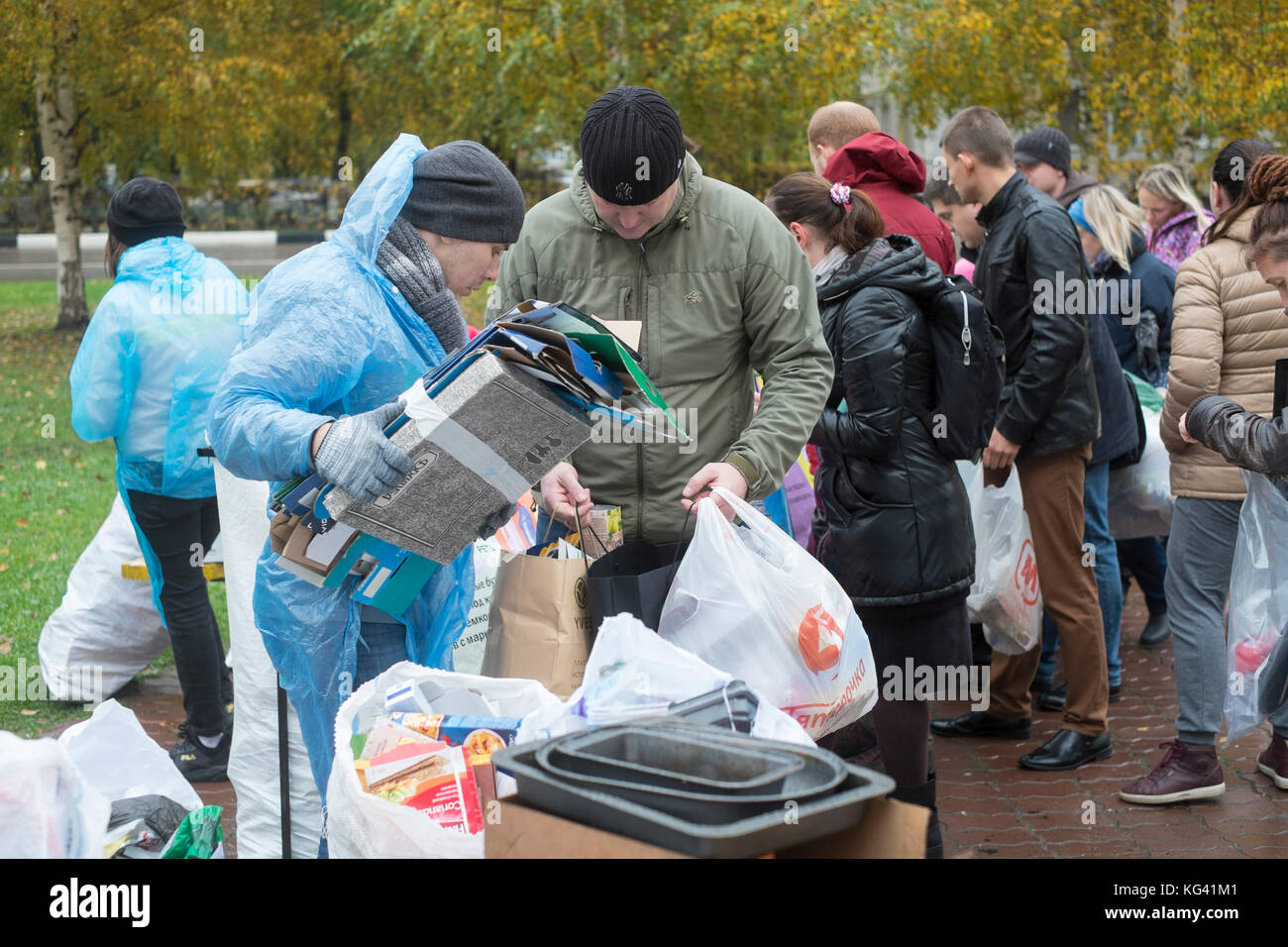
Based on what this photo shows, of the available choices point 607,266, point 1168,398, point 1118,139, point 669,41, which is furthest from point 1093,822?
point 1118,139

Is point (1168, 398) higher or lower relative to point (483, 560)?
higher

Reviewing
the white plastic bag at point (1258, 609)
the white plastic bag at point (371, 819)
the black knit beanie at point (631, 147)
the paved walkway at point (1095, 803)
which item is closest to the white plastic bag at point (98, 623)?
the paved walkway at point (1095, 803)

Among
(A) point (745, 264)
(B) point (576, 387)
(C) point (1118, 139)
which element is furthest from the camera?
(C) point (1118, 139)

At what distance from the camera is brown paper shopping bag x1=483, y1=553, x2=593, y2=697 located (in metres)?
3.21

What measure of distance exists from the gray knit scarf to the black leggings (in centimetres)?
274

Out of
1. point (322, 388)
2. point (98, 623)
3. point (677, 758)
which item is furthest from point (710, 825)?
point (98, 623)

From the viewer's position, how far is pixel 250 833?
382cm

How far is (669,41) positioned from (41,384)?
7743mm

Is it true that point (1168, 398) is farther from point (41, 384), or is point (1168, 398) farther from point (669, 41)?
point (41, 384)

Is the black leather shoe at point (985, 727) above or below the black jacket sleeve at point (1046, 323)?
below

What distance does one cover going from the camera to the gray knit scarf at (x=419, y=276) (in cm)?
283

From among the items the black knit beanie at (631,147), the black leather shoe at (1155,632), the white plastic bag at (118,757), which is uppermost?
the black knit beanie at (631,147)

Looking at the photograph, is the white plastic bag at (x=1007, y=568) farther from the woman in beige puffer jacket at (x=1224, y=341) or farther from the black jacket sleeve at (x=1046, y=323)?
the woman in beige puffer jacket at (x=1224, y=341)

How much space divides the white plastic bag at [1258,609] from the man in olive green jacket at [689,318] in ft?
5.77
